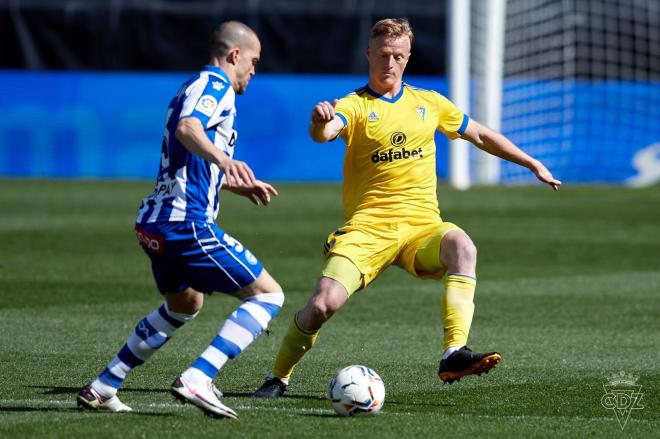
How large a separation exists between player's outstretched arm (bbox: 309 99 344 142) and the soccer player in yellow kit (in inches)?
0.5

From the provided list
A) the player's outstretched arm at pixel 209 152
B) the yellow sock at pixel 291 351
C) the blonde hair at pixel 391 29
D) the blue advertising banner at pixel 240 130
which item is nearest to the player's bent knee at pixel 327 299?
the yellow sock at pixel 291 351

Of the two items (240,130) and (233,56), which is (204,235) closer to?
(233,56)

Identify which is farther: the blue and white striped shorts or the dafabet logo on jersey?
the dafabet logo on jersey

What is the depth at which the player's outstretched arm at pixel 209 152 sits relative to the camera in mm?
5738

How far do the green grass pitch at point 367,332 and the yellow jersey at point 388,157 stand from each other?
3.33 ft

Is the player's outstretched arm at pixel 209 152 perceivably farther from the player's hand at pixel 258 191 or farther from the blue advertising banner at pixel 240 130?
the blue advertising banner at pixel 240 130

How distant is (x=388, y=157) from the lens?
24.5ft

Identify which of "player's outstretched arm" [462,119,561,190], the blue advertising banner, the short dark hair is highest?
the short dark hair

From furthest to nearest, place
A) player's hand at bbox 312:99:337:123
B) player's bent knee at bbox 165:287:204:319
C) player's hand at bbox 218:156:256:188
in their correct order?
1. player's hand at bbox 312:99:337:123
2. player's bent knee at bbox 165:287:204:319
3. player's hand at bbox 218:156:256:188

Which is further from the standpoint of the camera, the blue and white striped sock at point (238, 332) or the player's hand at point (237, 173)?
the blue and white striped sock at point (238, 332)

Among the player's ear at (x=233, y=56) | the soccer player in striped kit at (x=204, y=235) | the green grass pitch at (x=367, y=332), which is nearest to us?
the soccer player in striped kit at (x=204, y=235)

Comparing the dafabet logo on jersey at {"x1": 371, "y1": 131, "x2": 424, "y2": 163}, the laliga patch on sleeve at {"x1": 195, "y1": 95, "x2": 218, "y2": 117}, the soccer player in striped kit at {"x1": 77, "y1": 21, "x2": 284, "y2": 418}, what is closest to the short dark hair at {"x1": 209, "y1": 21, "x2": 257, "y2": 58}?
the soccer player in striped kit at {"x1": 77, "y1": 21, "x2": 284, "y2": 418}

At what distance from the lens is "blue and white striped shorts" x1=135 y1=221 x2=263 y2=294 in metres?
6.16

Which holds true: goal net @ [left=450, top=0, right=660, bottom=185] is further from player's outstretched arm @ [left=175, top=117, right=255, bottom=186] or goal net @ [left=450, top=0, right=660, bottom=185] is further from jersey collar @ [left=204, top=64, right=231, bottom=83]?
player's outstretched arm @ [left=175, top=117, right=255, bottom=186]
